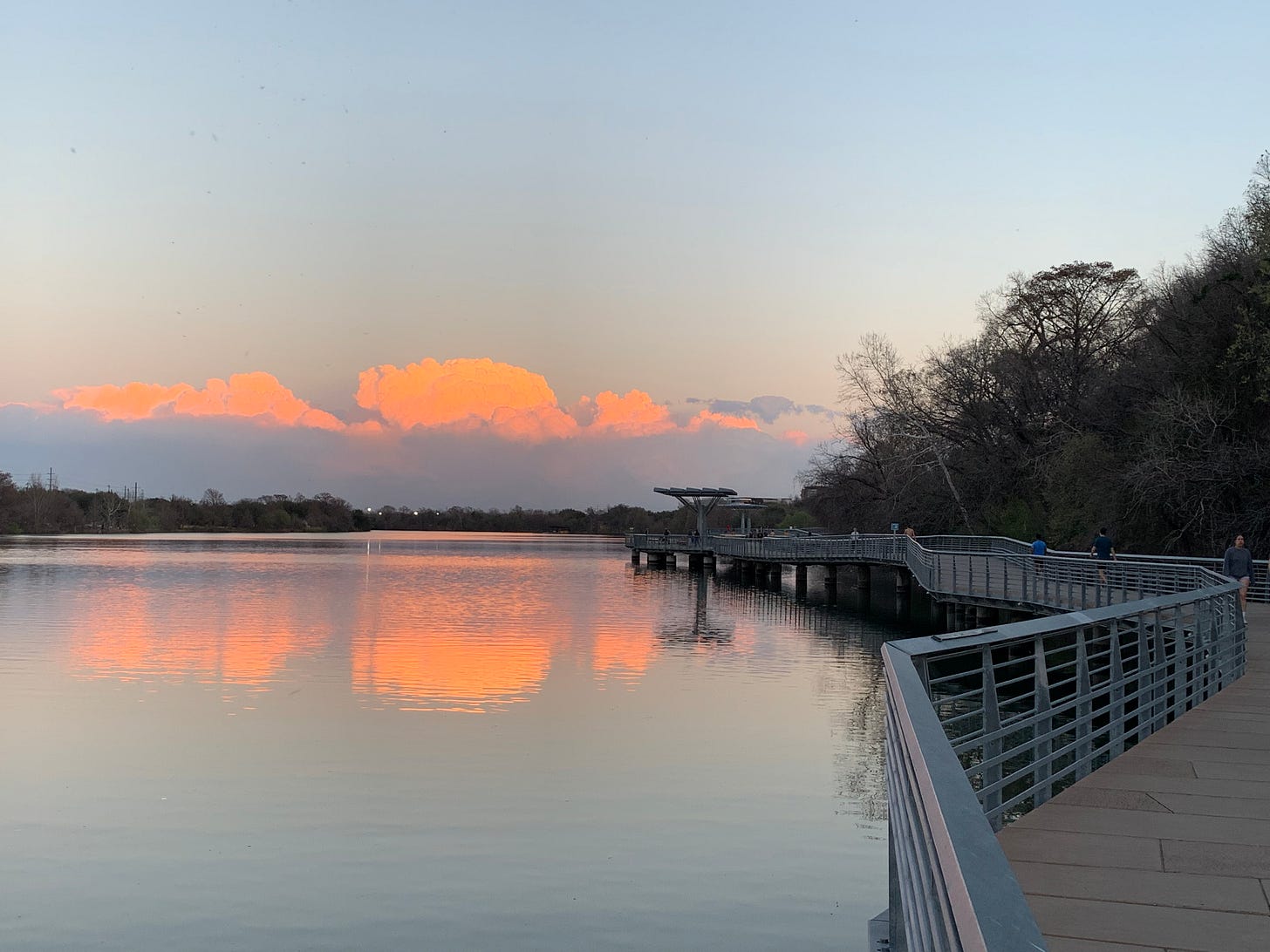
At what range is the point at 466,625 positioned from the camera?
36.4 m

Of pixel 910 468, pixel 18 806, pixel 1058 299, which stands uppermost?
pixel 1058 299

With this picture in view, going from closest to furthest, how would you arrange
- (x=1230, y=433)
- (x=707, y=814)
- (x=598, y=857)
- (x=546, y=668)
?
(x=598, y=857), (x=707, y=814), (x=546, y=668), (x=1230, y=433)

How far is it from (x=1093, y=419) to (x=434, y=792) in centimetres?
3308

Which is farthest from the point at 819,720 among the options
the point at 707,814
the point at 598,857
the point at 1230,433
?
the point at 1230,433

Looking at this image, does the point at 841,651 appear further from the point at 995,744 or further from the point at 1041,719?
the point at 1041,719

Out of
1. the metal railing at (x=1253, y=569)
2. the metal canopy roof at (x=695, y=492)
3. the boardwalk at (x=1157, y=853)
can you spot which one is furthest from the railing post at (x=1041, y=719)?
the metal canopy roof at (x=695, y=492)

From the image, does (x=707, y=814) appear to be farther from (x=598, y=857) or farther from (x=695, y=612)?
(x=695, y=612)

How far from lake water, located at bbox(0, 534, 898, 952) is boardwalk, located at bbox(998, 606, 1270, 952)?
3.00 meters

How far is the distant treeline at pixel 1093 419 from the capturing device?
34.1 meters

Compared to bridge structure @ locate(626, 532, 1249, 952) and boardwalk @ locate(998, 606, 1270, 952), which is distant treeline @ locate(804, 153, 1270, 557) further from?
boardwalk @ locate(998, 606, 1270, 952)

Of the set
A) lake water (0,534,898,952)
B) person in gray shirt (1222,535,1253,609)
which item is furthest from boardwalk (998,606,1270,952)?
person in gray shirt (1222,535,1253,609)

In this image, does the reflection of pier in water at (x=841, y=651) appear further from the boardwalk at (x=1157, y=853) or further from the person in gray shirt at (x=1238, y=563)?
the person in gray shirt at (x=1238, y=563)

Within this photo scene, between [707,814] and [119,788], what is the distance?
682cm

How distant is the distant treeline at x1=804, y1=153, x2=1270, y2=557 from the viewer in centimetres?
3406
